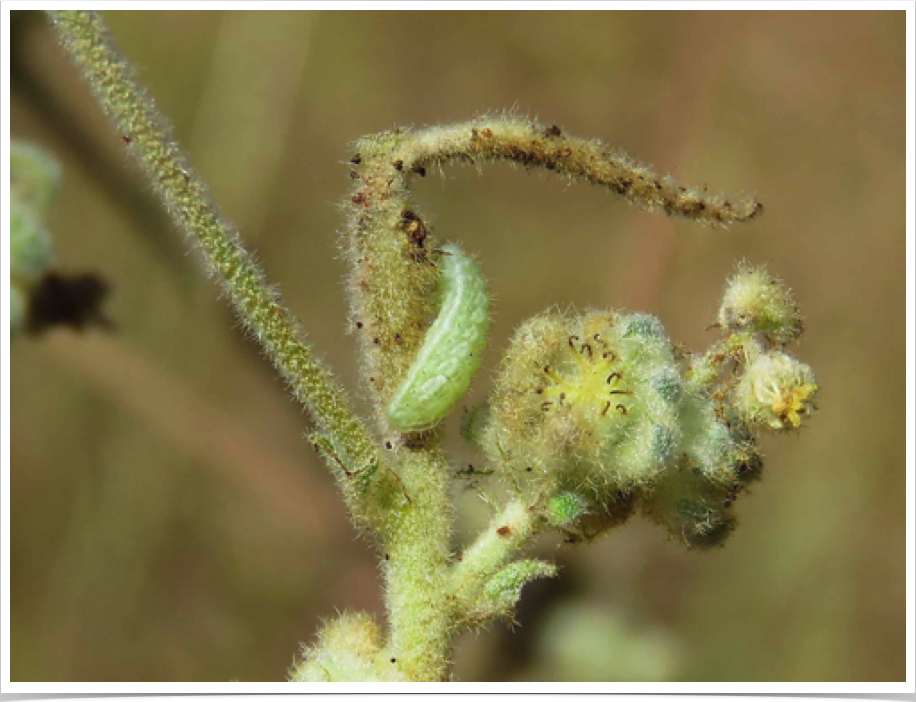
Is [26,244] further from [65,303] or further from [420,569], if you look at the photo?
[420,569]

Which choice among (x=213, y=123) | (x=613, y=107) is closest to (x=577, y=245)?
(x=613, y=107)

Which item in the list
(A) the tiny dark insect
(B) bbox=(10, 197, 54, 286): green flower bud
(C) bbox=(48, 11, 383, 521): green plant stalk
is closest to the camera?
(C) bbox=(48, 11, 383, 521): green plant stalk

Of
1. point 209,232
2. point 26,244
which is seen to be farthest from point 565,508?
point 26,244

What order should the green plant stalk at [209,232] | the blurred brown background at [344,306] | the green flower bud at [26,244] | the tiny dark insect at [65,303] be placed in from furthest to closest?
the blurred brown background at [344,306], the tiny dark insect at [65,303], the green flower bud at [26,244], the green plant stalk at [209,232]

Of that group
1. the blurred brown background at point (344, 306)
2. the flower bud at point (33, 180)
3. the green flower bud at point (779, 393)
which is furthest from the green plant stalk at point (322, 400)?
the blurred brown background at point (344, 306)

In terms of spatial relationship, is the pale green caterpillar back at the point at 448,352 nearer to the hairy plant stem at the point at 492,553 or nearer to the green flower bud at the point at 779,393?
the hairy plant stem at the point at 492,553

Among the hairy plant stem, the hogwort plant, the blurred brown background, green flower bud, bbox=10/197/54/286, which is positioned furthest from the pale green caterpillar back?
the blurred brown background

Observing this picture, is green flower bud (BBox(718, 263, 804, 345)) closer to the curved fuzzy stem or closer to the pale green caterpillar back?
the curved fuzzy stem
